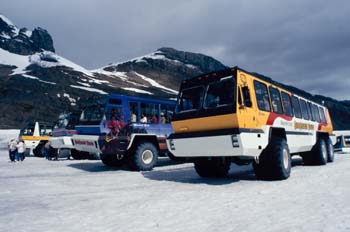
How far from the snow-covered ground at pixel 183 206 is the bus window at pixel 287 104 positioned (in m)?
2.41

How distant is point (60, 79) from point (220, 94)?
3645 inches

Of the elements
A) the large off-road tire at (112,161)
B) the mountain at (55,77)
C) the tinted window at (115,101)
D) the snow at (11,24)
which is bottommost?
the large off-road tire at (112,161)

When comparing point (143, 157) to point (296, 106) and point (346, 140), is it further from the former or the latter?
point (346, 140)

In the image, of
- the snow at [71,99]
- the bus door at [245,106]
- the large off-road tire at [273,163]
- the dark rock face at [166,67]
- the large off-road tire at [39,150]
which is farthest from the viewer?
the dark rock face at [166,67]

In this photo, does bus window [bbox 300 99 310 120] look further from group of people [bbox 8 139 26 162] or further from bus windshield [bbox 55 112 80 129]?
group of people [bbox 8 139 26 162]

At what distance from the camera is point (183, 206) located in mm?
4988

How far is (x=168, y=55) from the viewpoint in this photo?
194 metres

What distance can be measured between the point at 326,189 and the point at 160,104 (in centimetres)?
728

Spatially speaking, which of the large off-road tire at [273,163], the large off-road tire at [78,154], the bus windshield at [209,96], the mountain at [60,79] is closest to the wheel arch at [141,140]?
the mountain at [60,79]

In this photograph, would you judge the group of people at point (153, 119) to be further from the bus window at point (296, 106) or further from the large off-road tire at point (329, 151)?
the large off-road tire at point (329, 151)

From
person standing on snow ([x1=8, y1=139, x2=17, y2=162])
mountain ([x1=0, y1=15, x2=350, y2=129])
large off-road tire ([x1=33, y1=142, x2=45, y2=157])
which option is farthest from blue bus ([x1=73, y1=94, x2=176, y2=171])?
large off-road tire ([x1=33, y1=142, x2=45, y2=157])

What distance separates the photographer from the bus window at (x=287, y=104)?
904 cm

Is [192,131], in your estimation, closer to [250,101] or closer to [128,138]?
[250,101]

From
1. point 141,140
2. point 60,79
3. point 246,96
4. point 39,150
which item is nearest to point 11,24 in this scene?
point 60,79
